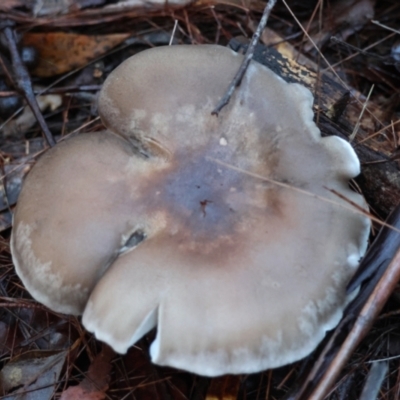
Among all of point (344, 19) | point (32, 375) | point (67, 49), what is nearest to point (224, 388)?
point (32, 375)

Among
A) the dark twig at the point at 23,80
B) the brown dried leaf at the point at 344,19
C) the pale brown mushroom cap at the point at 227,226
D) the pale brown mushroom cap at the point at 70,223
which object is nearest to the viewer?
the pale brown mushroom cap at the point at 227,226

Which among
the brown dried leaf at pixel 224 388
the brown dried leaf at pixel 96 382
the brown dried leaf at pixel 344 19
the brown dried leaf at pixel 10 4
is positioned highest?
the brown dried leaf at pixel 344 19

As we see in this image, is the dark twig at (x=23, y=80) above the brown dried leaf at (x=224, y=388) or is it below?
above

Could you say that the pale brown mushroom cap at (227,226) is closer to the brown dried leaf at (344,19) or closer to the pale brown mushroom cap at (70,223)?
the pale brown mushroom cap at (70,223)

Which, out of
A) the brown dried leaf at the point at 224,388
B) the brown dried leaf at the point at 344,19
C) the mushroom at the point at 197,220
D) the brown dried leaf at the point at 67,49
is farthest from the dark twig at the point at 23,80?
the brown dried leaf at the point at 344,19

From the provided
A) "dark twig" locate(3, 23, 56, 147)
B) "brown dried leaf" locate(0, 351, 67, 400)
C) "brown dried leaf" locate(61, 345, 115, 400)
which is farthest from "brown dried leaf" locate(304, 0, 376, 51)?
"brown dried leaf" locate(0, 351, 67, 400)

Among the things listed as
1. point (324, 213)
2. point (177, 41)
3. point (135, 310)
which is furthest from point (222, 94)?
point (177, 41)

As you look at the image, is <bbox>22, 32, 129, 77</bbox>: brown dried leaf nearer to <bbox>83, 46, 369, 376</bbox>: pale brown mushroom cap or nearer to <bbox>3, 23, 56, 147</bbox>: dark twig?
<bbox>3, 23, 56, 147</bbox>: dark twig
